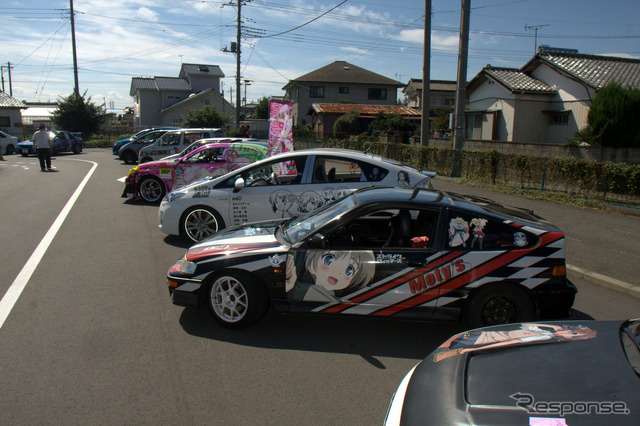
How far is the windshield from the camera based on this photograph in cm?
475

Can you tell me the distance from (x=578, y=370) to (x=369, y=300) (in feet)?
7.51

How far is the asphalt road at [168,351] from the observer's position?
3457mm

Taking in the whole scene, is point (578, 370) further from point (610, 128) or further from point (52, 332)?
point (610, 128)

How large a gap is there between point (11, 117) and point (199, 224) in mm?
49524

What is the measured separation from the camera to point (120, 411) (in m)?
3.40

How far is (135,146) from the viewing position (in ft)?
79.2

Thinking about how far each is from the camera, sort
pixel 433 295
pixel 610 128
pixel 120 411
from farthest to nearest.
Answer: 1. pixel 610 128
2. pixel 433 295
3. pixel 120 411

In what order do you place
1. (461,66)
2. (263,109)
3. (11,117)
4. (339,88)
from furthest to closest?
1. (263,109)
2. (339,88)
3. (11,117)
4. (461,66)

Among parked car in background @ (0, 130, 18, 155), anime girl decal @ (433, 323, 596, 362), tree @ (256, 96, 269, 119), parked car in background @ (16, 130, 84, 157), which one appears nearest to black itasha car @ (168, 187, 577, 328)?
anime girl decal @ (433, 323, 596, 362)

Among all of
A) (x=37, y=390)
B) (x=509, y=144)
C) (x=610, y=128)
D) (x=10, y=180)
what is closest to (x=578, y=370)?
(x=37, y=390)

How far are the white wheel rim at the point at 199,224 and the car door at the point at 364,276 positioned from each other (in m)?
3.65

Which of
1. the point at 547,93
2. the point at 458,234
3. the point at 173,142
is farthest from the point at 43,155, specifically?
the point at 547,93

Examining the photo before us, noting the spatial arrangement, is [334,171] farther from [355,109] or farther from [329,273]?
[355,109]

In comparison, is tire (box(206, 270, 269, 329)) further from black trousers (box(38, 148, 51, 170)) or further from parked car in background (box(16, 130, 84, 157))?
parked car in background (box(16, 130, 84, 157))
